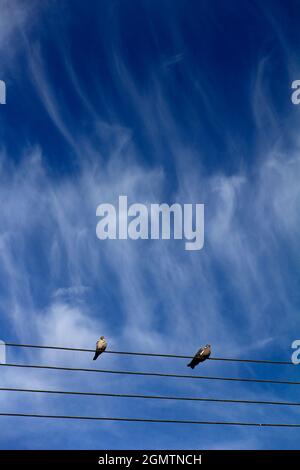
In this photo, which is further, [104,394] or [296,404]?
[296,404]

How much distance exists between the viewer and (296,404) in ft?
49.5

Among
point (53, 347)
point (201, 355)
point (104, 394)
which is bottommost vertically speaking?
point (104, 394)
